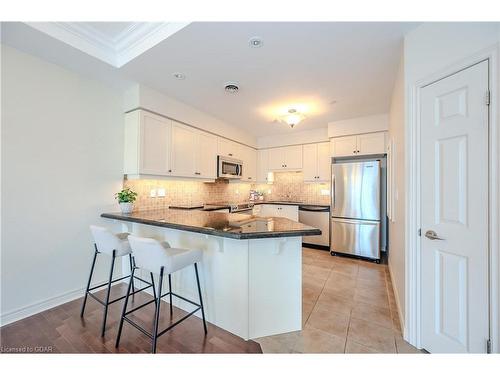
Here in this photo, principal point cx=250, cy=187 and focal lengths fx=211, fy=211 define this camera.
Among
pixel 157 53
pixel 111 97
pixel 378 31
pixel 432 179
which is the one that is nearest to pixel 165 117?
pixel 111 97

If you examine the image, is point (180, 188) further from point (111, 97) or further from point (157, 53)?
point (157, 53)

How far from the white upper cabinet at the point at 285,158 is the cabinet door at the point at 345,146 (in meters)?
0.83

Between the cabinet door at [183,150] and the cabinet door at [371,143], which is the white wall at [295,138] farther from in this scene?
the cabinet door at [183,150]

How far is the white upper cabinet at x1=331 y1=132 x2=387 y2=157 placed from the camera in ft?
11.8

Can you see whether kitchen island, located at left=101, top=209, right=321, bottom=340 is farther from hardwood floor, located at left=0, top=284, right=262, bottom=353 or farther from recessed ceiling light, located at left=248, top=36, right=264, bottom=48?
recessed ceiling light, located at left=248, top=36, right=264, bottom=48

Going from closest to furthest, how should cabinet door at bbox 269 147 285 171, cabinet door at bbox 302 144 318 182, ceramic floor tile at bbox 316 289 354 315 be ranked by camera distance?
ceramic floor tile at bbox 316 289 354 315 → cabinet door at bbox 302 144 318 182 → cabinet door at bbox 269 147 285 171

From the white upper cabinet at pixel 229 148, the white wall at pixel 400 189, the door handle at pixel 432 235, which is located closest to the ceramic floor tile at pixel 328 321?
the white wall at pixel 400 189

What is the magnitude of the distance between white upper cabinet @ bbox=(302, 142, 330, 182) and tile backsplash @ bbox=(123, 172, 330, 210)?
48 centimetres

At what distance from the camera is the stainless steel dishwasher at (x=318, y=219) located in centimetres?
415

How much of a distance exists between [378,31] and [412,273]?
189cm

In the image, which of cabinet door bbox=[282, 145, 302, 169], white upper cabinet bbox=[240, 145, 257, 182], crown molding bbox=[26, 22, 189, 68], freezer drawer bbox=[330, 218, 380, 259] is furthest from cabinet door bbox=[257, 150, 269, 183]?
crown molding bbox=[26, 22, 189, 68]

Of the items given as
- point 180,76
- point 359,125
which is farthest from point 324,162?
point 180,76

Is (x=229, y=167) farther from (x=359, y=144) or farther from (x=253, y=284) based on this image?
(x=253, y=284)
